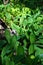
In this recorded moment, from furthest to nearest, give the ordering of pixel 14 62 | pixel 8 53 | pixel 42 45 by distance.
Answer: pixel 42 45, pixel 8 53, pixel 14 62

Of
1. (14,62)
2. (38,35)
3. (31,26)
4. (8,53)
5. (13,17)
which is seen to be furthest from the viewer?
(13,17)

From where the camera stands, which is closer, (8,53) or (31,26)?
(8,53)

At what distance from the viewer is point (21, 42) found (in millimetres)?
3256

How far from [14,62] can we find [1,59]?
0.63ft

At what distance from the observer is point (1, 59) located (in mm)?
2584

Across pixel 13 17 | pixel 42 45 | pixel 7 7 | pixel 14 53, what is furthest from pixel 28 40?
pixel 7 7

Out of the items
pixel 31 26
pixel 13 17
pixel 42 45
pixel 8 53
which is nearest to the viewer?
pixel 8 53

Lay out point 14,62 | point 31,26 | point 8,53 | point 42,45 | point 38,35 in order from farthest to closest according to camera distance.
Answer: point 31,26, point 38,35, point 42,45, point 8,53, point 14,62

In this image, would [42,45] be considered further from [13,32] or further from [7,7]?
[7,7]

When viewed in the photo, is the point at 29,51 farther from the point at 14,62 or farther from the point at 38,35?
the point at 38,35

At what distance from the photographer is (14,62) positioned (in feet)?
8.13

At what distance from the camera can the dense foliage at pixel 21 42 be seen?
8.22 feet

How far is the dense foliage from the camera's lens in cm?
251

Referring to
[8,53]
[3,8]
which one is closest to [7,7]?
[3,8]
